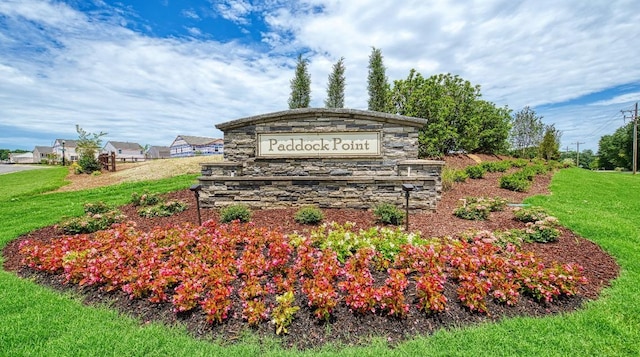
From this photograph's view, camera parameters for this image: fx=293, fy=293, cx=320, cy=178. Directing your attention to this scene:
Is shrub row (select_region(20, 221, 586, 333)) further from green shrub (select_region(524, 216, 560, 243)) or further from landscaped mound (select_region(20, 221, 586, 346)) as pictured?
green shrub (select_region(524, 216, 560, 243))

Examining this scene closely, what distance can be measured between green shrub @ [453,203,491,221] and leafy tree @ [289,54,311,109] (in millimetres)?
15126

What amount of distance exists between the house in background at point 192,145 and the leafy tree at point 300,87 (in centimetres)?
2586

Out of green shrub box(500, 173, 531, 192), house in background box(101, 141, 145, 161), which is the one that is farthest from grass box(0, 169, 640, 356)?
house in background box(101, 141, 145, 161)

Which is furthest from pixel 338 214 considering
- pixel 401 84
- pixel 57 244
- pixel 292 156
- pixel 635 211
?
pixel 401 84

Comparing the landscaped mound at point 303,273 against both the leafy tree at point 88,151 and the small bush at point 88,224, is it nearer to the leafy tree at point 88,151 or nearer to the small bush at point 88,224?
the small bush at point 88,224

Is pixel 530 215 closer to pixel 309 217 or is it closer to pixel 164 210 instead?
pixel 309 217

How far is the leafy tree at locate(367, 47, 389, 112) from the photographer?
58.7 ft

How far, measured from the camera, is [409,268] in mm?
3611

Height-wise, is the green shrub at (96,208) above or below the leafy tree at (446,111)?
below

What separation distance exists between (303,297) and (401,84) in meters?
17.4

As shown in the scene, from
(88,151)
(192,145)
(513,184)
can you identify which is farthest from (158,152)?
(513,184)

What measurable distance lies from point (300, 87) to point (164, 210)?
1487 centimetres

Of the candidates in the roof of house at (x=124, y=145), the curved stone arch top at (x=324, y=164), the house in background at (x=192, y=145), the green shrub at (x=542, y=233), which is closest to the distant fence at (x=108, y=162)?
the curved stone arch top at (x=324, y=164)

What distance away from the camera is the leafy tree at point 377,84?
17.9 metres
